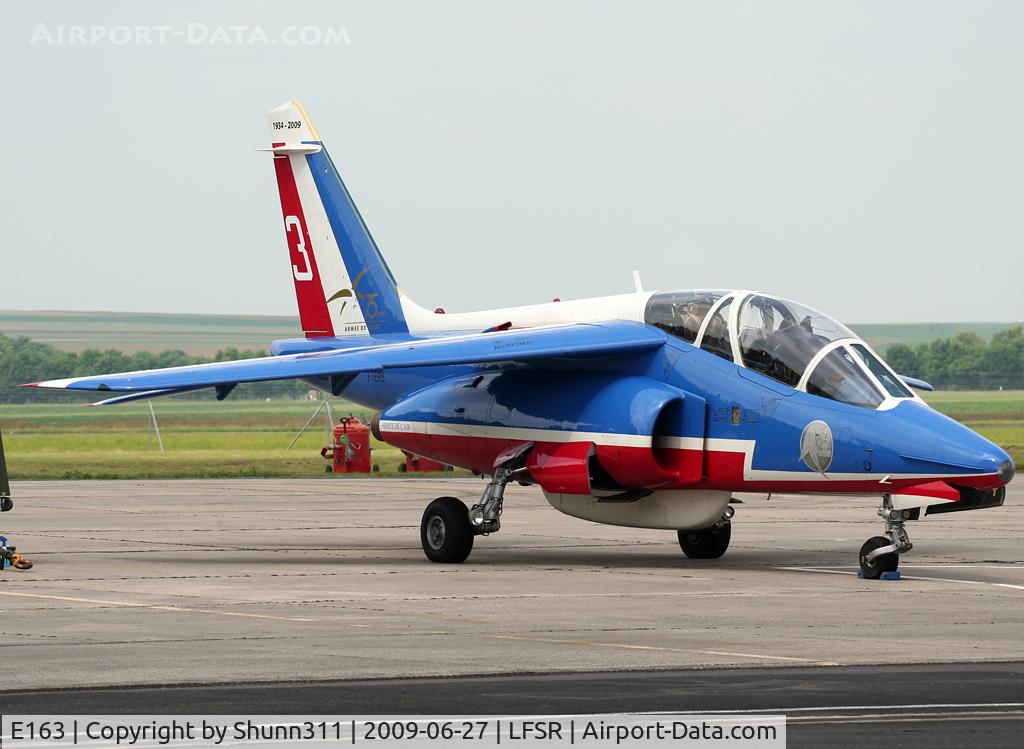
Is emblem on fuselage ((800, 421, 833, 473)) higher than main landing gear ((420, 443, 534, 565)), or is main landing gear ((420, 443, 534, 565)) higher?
emblem on fuselage ((800, 421, 833, 473))

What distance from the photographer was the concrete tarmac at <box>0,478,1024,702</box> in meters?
11.5

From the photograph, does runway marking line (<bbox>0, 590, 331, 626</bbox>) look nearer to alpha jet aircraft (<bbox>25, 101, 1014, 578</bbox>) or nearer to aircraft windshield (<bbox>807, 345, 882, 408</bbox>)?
alpha jet aircraft (<bbox>25, 101, 1014, 578</bbox>)

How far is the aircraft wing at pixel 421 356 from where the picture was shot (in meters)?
18.6

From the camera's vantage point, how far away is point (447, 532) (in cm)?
1916

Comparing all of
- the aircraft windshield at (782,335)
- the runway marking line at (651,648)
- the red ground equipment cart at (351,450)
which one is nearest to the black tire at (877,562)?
the aircraft windshield at (782,335)

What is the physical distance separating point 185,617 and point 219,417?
9350 cm

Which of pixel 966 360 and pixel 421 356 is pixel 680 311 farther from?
pixel 966 360

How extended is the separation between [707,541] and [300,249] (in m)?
7.82

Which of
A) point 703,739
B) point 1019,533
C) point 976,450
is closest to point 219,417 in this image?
point 1019,533

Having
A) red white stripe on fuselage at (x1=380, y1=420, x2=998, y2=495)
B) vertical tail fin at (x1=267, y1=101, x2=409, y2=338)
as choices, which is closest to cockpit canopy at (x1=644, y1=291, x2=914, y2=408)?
red white stripe on fuselage at (x1=380, y1=420, x2=998, y2=495)

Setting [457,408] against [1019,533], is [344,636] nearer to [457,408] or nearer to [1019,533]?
[457,408]

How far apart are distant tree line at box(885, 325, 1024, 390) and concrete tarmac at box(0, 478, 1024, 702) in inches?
4235

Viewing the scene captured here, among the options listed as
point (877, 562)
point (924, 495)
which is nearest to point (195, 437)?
point (877, 562)

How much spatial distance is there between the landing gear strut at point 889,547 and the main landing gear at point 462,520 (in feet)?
13.4
